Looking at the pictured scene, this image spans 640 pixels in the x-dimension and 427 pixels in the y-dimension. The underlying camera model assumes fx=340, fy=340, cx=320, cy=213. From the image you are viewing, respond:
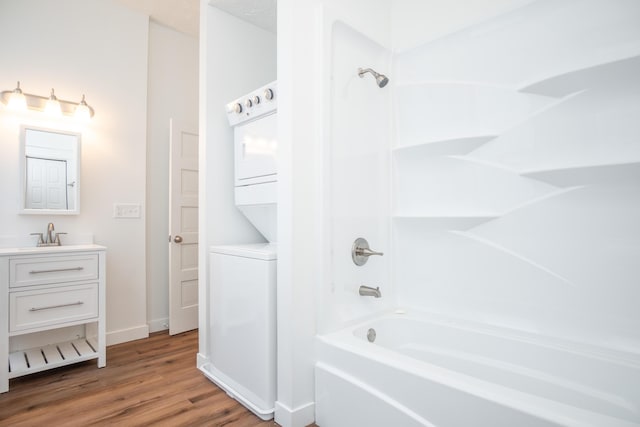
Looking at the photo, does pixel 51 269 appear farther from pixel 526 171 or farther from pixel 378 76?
pixel 526 171

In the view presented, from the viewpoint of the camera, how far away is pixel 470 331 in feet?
5.53

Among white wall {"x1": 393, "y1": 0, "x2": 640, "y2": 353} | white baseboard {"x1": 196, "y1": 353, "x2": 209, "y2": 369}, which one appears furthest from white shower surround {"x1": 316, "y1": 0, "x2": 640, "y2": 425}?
white baseboard {"x1": 196, "y1": 353, "x2": 209, "y2": 369}

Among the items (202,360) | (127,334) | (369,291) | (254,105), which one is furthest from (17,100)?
(369,291)

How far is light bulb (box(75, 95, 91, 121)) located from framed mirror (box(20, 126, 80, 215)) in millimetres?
150

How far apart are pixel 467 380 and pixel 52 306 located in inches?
94.4

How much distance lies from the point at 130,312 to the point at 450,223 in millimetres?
2590

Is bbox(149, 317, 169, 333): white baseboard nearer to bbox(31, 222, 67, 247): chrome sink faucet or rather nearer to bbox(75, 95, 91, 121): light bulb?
bbox(31, 222, 67, 247): chrome sink faucet

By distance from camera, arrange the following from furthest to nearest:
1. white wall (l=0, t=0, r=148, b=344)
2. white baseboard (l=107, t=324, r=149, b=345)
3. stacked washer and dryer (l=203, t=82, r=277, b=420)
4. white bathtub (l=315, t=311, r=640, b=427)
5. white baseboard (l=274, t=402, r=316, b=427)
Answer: white baseboard (l=107, t=324, r=149, b=345) → white wall (l=0, t=0, r=148, b=344) → stacked washer and dryer (l=203, t=82, r=277, b=420) → white baseboard (l=274, t=402, r=316, b=427) → white bathtub (l=315, t=311, r=640, b=427)

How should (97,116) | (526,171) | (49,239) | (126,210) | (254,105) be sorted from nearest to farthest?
(526,171) → (254,105) → (49,239) → (97,116) → (126,210)

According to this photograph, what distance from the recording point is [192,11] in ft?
9.41

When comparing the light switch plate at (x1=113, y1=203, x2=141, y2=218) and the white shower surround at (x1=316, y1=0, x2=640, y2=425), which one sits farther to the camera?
the light switch plate at (x1=113, y1=203, x2=141, y2=218)

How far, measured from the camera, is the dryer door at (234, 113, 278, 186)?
199 centimetres

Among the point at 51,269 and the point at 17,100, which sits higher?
the point at 17,100

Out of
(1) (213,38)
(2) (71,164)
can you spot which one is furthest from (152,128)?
(1) (213,38)
